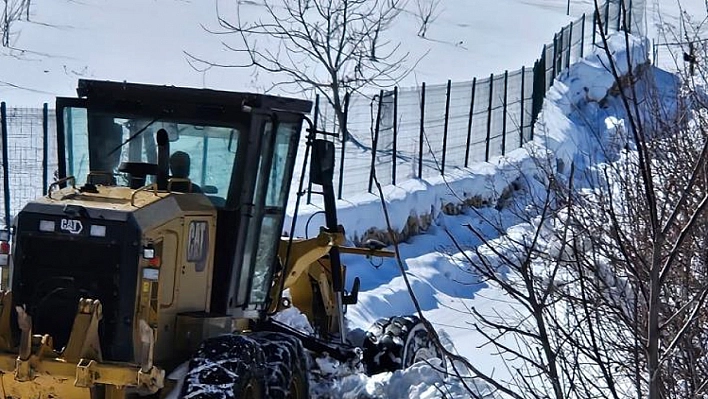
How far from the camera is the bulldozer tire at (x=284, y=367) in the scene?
690 centimetres

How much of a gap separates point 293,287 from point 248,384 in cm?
318

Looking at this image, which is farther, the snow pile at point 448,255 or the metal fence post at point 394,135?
the metal fence post at point 394,135

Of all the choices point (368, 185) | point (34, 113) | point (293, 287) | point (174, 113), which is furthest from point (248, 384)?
point (368, 185)

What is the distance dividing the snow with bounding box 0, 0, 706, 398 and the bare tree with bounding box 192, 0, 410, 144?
0.92 meters

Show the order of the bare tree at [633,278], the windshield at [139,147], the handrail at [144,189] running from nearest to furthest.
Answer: the bare tree at [633,278] < the handrail at [144,189] < the windshield at [139,147]

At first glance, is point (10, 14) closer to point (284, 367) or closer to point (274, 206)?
point (274, 206)

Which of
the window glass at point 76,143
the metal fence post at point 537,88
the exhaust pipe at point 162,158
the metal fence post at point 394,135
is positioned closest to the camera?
the exhaust pipe at point 162,158

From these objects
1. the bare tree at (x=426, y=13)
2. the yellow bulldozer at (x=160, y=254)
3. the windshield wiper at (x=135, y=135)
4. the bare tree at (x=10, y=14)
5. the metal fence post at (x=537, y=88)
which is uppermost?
the bare tree at (x=426, y=13)

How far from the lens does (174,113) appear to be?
24.5 feet

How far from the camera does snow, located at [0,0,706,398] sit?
12.1 m

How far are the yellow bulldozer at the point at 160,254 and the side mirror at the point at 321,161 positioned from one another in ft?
0.04

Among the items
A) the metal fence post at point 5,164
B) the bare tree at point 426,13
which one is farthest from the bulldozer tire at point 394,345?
the bare tree at point 426,13

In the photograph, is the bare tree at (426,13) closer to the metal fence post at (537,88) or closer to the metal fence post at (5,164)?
the metal fence post at (537,88)

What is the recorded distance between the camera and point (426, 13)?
45500mm
